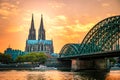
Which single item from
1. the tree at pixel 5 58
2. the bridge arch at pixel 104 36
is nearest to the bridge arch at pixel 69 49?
the bridge arch at pixel 104 36

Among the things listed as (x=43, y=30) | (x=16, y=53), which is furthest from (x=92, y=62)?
(x=43, y=30)

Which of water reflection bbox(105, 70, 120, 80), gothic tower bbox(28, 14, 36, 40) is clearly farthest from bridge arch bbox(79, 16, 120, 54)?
A: gothic tower bbox(28, 14, 36, 40)

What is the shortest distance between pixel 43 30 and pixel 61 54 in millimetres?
24965

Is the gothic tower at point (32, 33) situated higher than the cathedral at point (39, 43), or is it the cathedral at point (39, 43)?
the gothic tower at point (32, 33)

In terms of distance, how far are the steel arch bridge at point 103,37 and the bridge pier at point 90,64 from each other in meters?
1.78

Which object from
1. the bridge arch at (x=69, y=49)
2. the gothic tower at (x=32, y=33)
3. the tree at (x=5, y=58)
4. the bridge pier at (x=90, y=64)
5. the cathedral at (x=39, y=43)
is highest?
the gothic tower at (x=32, y=33)

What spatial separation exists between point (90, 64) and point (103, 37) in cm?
525

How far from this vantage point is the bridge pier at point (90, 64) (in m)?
48.2

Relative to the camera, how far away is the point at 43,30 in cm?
9238

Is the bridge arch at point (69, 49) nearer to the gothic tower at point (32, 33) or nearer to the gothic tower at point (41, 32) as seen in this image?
the gothic tower at point (32, 33)

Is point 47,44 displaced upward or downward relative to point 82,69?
upward

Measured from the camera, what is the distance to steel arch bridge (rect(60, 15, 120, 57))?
4259cm

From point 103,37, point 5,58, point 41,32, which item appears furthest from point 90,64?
point 41,32

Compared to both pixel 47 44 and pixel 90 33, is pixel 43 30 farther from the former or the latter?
pixel 90 33
